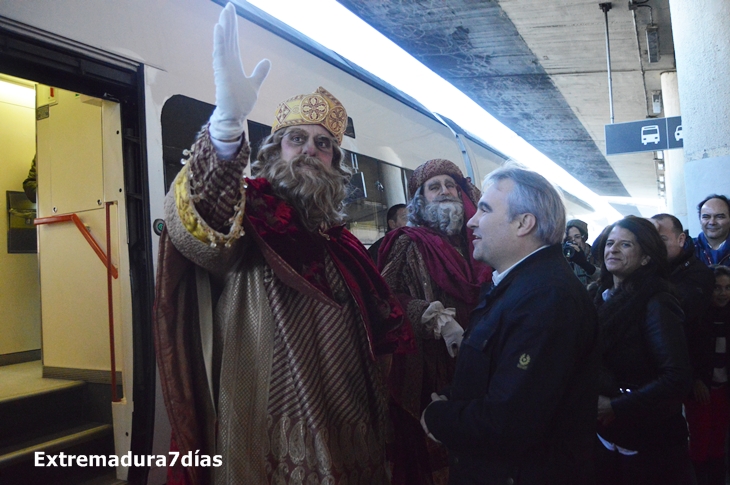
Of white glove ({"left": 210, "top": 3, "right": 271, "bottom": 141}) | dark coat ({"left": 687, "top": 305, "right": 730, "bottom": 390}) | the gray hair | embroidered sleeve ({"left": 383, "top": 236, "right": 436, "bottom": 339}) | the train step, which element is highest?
white glove ({"left": 210, "top": 3, "right": 271, "bottom": 141})

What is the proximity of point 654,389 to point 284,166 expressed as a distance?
63.9 inches

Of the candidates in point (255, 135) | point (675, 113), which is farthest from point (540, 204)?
point (675, 113)

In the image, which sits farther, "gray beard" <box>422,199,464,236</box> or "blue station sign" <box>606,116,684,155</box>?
"blue station sign" <box>606,116,684,155</box>

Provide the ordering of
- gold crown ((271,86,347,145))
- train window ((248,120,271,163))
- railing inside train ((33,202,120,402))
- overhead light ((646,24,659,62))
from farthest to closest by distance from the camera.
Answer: overhead light ((646,24,659,62))
train window ((248,120,271,163))
railing inside train ((33,202,120,402))
gold crown ((271,86,347,145))

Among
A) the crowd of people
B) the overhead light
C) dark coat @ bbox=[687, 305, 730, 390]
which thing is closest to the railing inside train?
the crowd of people

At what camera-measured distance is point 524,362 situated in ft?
4.49

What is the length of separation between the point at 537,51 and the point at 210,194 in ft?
27.0

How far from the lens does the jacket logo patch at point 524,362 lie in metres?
1.36

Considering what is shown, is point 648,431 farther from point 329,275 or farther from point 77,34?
point 77,34

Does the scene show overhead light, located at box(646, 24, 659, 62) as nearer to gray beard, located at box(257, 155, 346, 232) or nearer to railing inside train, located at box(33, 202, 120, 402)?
gray beard, located at box(257, 155, 346, 232)

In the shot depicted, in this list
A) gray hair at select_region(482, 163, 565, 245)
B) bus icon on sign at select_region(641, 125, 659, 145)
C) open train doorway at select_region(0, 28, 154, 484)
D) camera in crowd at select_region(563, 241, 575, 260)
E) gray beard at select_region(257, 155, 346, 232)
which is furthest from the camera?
bus icon on sign at select_region(641, 125, 659, 145)

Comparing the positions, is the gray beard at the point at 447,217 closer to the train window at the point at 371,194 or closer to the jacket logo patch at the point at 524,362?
the train window at the point at 371,194

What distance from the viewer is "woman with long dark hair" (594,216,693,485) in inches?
82.6

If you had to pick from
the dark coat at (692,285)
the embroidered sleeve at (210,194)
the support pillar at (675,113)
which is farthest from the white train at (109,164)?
the support pillar at (675,113)
